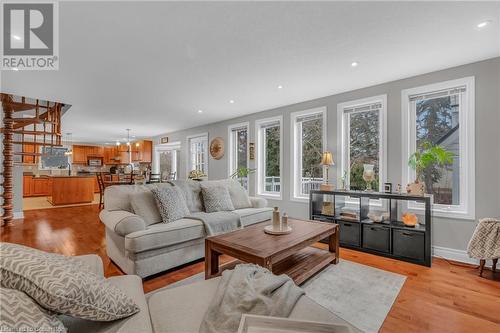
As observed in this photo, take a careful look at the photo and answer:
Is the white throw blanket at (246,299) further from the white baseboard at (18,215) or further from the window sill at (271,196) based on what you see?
the white baseboard at (18,215)

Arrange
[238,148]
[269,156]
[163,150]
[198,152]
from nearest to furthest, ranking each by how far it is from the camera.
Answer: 1. [269,156]
2. [238,148]
3. [198,152]
4. [163,150]

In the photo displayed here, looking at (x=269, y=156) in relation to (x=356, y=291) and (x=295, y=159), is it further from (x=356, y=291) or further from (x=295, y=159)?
(x=356, y=291)

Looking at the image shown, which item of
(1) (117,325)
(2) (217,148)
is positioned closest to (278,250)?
(1) (117,325)

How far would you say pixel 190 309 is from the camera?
3.78 feet

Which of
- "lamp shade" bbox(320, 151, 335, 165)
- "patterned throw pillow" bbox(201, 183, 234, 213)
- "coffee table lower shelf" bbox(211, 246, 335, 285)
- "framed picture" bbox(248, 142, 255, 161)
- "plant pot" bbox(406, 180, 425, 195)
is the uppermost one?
"framed picture" bbox(248, 142, 255, 161)

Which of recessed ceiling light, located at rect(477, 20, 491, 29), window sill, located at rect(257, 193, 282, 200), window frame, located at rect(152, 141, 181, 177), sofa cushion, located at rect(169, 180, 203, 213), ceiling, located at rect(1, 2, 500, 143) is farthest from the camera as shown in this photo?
window frame, located at rect(152, 141, 181, 177)

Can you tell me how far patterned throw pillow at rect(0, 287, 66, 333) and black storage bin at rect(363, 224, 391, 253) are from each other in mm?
3435

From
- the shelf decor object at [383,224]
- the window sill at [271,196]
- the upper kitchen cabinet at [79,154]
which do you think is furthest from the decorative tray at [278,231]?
the upper kitchen cabinet at [79,154]

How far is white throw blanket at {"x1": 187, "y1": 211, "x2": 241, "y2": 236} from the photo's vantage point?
2891 millimetres

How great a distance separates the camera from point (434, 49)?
2.57 meters

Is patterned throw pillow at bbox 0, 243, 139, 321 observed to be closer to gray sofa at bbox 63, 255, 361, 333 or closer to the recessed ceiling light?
gray sofa at bbox 63, 255, 361, 333

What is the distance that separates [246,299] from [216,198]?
245cm

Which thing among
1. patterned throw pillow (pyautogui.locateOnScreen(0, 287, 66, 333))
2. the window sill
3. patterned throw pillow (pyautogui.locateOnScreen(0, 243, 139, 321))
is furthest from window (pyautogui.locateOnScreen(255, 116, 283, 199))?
patterned throw pillow (pyautogui.locateOnScreen(0, 287, 66, 333))

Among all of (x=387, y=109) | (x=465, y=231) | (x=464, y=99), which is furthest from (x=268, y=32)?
(x=465, y=231)
